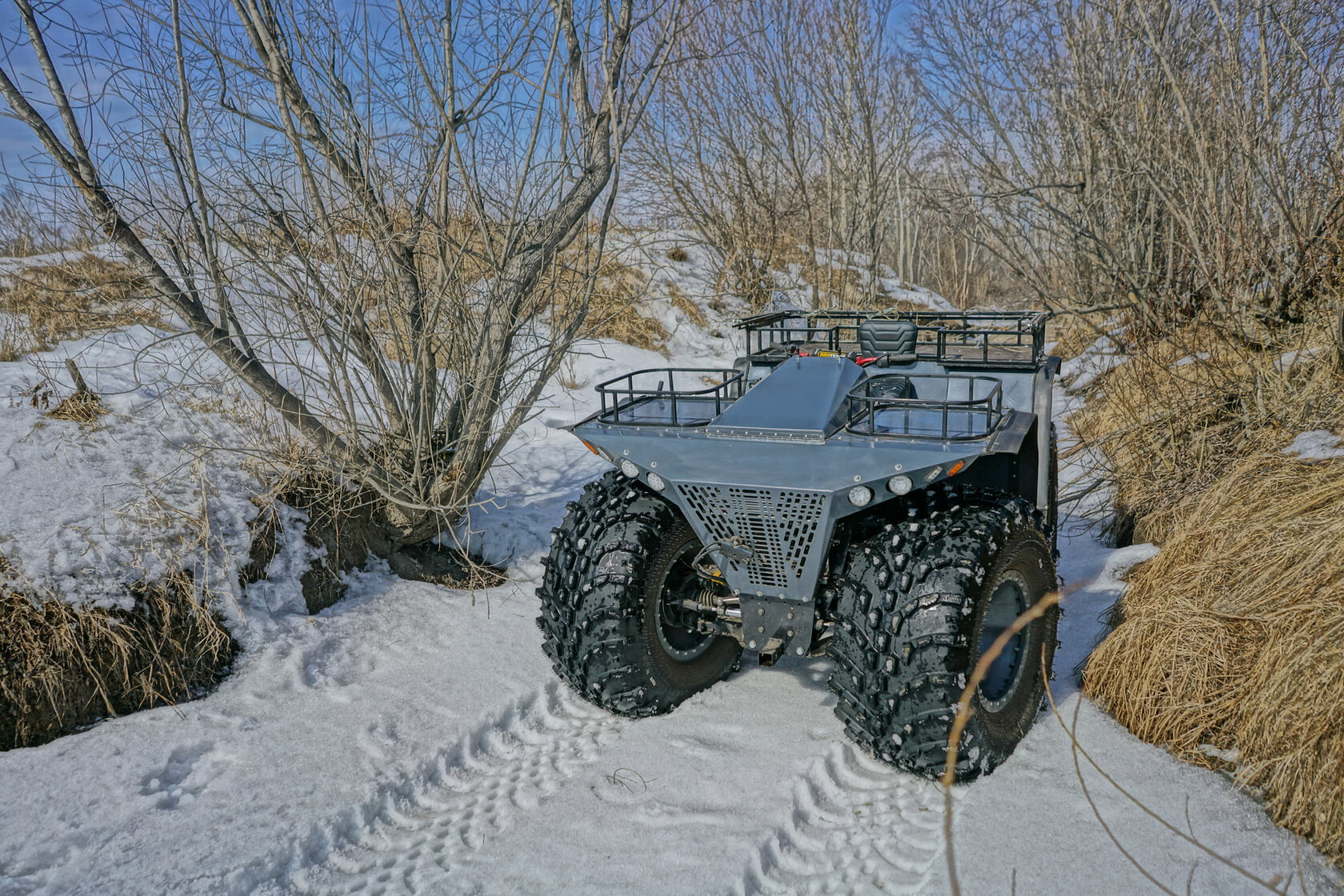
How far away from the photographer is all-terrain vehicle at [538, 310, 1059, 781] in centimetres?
276

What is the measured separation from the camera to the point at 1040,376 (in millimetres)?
4109

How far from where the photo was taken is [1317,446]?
157 inches

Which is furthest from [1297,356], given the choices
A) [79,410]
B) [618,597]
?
[79,410]

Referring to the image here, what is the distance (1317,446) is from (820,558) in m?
2.61

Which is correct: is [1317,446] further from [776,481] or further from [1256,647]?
[776,481]

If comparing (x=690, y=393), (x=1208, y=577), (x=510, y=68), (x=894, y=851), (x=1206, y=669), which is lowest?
(x=894, y=851)

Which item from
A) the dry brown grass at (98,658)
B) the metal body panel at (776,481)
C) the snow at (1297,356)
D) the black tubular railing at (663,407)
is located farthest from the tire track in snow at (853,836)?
the snow at (1297,356)

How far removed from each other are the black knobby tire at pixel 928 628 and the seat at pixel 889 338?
4.28 feet

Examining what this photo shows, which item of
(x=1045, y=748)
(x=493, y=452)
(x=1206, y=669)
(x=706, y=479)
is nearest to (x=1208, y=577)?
(x=1206, y=669)

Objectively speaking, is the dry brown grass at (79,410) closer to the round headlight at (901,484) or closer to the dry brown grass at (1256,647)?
the round headlight at (901,484)

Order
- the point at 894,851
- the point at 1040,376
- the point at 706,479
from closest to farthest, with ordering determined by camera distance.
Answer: the point at 894,851
the point at 706,479
the point at 1040,376

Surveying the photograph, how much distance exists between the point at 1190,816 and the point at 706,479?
172 centimetres

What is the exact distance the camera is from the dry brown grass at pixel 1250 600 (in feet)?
A: 8.61

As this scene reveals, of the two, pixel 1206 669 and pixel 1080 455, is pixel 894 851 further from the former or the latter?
pixel 1080 455
